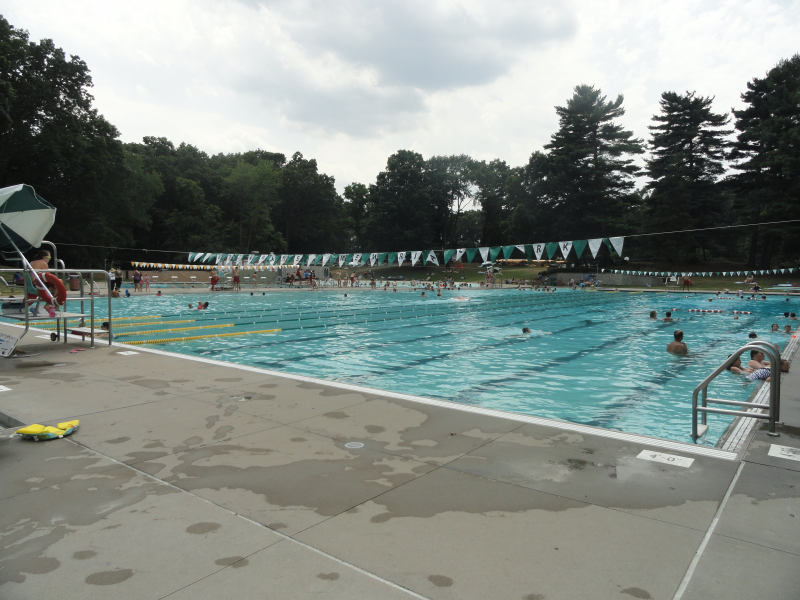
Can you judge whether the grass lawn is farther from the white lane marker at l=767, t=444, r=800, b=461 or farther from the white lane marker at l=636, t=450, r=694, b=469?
the white lane marker at l=636, t=450, r=694, b=469

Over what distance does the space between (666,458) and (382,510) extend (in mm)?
2070

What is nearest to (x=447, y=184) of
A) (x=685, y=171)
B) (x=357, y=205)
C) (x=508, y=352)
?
(x=357, y=205)

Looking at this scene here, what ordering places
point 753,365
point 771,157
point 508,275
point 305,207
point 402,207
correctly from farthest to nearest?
point 305,207
point 402,207
point 508,275
point 771,157
point 753,365

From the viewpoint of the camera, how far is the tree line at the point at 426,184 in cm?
3650

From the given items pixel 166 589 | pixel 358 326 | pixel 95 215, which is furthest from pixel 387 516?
pixel 95 215

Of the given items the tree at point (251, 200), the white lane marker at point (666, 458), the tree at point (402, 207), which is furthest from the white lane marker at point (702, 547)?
the tree at point (251, 200)

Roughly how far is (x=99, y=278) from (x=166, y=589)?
43.5 meters

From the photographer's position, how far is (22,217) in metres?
7.34

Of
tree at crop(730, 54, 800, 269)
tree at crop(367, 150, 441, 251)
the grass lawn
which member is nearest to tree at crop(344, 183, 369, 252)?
tree at crop(367, 150, 441, 251)

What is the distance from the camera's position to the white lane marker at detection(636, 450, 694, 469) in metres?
3.29

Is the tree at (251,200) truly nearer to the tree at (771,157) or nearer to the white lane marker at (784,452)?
the tree at (771,157)

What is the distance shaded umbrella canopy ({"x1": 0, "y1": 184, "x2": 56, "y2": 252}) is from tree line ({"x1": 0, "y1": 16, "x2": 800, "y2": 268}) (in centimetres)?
2913

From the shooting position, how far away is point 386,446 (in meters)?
3.67

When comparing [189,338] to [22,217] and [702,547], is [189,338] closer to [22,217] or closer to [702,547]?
[22,217]
